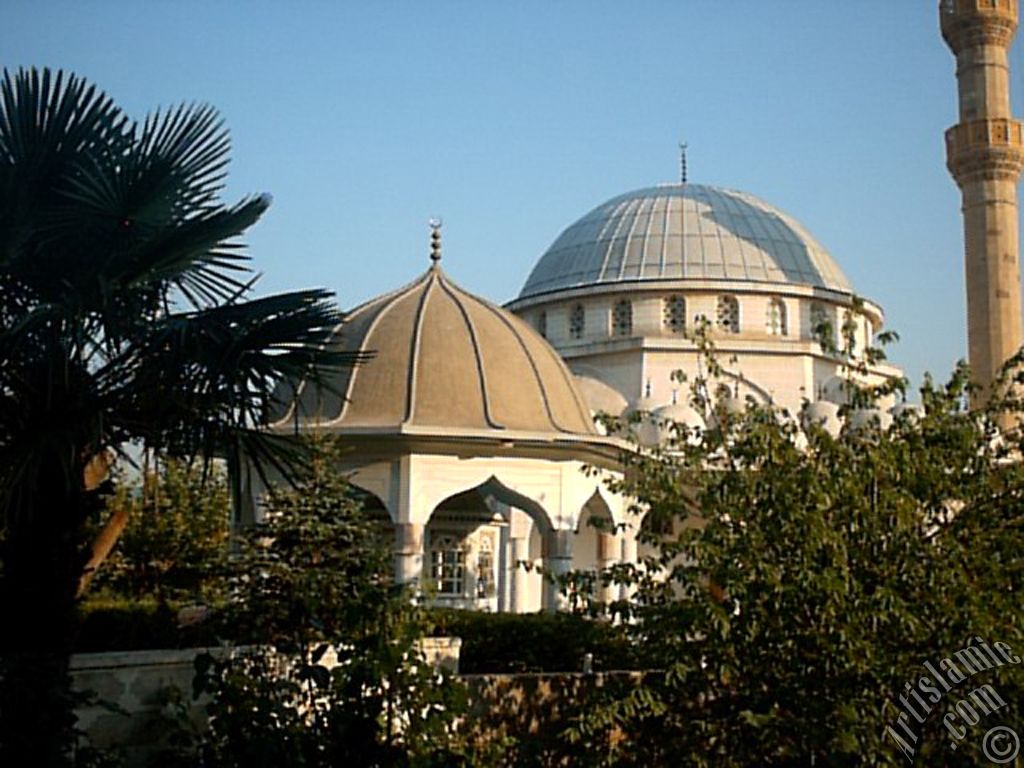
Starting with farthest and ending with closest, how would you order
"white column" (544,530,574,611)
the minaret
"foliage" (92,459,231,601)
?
1. the minaret
2. "foliage" (92,459,231,601)
3. "white column" (544,530,574,611)

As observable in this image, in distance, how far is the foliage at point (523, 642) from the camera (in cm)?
1245

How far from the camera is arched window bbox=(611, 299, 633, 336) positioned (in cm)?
3130

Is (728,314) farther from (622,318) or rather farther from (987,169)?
(987,169)

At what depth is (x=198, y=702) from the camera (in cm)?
894

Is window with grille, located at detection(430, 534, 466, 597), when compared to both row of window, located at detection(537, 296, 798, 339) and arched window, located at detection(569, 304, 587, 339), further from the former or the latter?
arched window, located at detection(569, 304, 587, 339)

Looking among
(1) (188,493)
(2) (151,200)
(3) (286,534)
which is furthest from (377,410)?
(2) (151,200)

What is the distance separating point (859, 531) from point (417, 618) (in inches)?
117

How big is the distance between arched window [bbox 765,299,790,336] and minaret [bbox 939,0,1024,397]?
4.68m

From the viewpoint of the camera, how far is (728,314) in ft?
101

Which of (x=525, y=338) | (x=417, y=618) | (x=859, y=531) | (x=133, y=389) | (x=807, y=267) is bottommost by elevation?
(x=417, y=618)

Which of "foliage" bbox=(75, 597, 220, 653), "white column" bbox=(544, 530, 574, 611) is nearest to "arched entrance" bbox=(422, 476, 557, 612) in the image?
"white column" bbox=(544, 530, 574, 611)

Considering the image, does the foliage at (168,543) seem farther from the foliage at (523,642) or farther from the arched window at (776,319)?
the arched window at (776,319)

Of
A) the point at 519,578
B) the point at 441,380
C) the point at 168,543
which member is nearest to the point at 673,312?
the point at 519,578

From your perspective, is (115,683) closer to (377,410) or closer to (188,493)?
(377,410)
